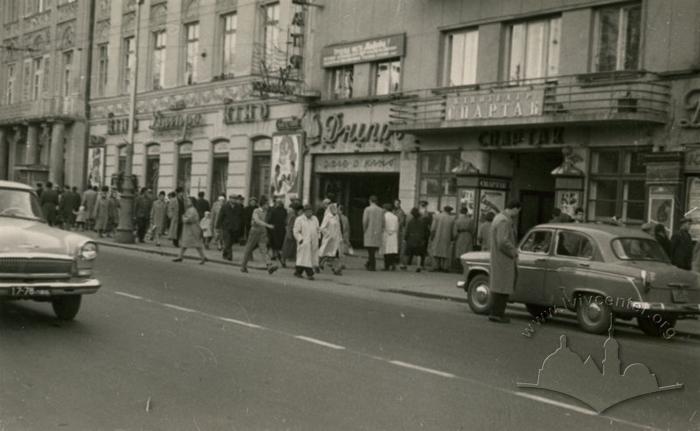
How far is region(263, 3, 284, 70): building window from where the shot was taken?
28594 mm

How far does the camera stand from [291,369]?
7812 mm

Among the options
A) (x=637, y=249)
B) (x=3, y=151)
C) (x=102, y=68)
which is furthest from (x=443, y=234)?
(x=3, y=151)

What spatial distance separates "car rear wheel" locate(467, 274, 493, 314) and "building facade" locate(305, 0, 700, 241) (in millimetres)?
5612

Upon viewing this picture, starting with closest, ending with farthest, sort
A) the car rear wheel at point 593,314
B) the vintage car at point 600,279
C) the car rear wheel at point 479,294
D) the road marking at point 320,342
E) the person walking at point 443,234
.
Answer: the road marking at point 320,342
the vintage car at point 600,279
the car rear wheel at point 593,314
the car rear wheel at point 479,294
the person walking at point 443,234

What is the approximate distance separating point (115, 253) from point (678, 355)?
15935mm

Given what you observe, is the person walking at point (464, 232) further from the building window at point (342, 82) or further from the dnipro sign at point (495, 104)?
the building window at point (342, 82)

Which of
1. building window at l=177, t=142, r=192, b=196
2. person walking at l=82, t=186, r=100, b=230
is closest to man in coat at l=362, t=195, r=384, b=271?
building window at l=177, t=142, r=192, b=196

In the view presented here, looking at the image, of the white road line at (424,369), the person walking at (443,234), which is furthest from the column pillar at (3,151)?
the white road line at (424,369)

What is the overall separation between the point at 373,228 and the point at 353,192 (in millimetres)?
6203

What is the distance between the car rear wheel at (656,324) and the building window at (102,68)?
104ft

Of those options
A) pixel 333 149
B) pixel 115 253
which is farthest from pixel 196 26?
pixel 115 253

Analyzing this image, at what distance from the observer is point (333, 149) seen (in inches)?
1048

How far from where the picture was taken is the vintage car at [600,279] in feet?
37.7

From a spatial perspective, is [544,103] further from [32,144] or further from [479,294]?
[32,144]
